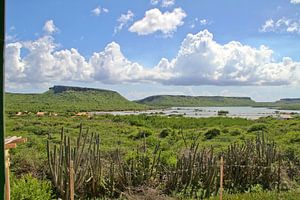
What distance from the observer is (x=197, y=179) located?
424 inches

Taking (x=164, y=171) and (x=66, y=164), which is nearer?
(x=66, y=164)

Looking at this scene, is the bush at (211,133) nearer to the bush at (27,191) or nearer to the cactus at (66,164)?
the cactus at (66,164)

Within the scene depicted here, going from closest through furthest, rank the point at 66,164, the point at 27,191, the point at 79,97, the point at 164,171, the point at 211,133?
the point at 27,191 < the point at 66,164 < the point at 164,171 < the point at 211,133 < the point at 79,97

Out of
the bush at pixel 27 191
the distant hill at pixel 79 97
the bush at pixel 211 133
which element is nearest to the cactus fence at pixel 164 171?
the bush at pixel 27 191

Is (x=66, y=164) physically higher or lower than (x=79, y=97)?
lower

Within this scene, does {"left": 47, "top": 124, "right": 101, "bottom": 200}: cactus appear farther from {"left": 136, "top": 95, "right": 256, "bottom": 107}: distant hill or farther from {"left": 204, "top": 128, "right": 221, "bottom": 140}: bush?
{"left": 136, "top": 95, "right": 256, "bottom": 107}: distant hill

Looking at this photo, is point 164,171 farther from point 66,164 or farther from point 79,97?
point 79,97

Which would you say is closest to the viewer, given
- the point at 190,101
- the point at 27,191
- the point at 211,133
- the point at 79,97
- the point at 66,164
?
the point at 27,191

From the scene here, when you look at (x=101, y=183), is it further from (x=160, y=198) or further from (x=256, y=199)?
(x=256, y=199)

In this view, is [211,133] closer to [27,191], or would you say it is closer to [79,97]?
[27,191]

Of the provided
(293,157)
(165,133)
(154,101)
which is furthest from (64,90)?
(293,157)

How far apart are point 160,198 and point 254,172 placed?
150 inches

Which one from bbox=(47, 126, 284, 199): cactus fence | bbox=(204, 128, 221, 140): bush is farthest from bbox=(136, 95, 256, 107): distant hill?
bbox=(47, 126, 284, 199): cactus fence

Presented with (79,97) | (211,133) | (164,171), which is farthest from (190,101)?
(164,171)
